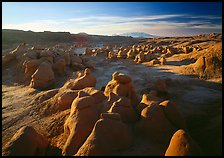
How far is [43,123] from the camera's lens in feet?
26.1

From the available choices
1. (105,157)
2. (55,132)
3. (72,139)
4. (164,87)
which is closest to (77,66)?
(164,87)

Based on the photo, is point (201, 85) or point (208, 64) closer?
point (201, 85)

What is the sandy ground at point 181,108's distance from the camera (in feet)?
19.3

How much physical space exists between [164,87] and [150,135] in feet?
14.8

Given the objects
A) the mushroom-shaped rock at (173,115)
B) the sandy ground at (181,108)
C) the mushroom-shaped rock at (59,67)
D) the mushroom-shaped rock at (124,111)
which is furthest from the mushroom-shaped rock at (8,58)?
the mushroom-shaped rock at (173,115)

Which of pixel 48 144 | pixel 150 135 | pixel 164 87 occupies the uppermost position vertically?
pixel 164 87

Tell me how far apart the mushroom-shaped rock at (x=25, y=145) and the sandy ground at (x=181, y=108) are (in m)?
0.73

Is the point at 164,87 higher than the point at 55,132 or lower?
higher

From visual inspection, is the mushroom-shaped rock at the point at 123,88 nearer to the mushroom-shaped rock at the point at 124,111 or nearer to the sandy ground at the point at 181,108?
the mushroom-shaped rock at the point at 124,111

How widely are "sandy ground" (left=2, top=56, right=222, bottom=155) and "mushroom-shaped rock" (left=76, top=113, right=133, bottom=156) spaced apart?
0.86 ft

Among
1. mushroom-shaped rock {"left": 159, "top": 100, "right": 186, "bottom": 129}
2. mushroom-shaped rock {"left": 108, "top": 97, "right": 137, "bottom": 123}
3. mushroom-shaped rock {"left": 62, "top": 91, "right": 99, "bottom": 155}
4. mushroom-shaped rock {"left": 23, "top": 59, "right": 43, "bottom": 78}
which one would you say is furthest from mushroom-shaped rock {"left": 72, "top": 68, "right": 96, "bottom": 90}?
mushroom-shaped rock {"left": 23, "top": 59, "right": 43, "bottom": 78}

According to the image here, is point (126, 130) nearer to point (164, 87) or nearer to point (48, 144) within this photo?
point (48, 144)

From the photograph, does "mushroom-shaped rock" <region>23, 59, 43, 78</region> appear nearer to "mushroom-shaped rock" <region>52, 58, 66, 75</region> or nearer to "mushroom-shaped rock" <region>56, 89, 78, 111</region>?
"mushroom-shaped rock" <region>52, 58, 66, 75</region>

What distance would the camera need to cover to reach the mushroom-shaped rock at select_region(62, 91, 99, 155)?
5.78m
